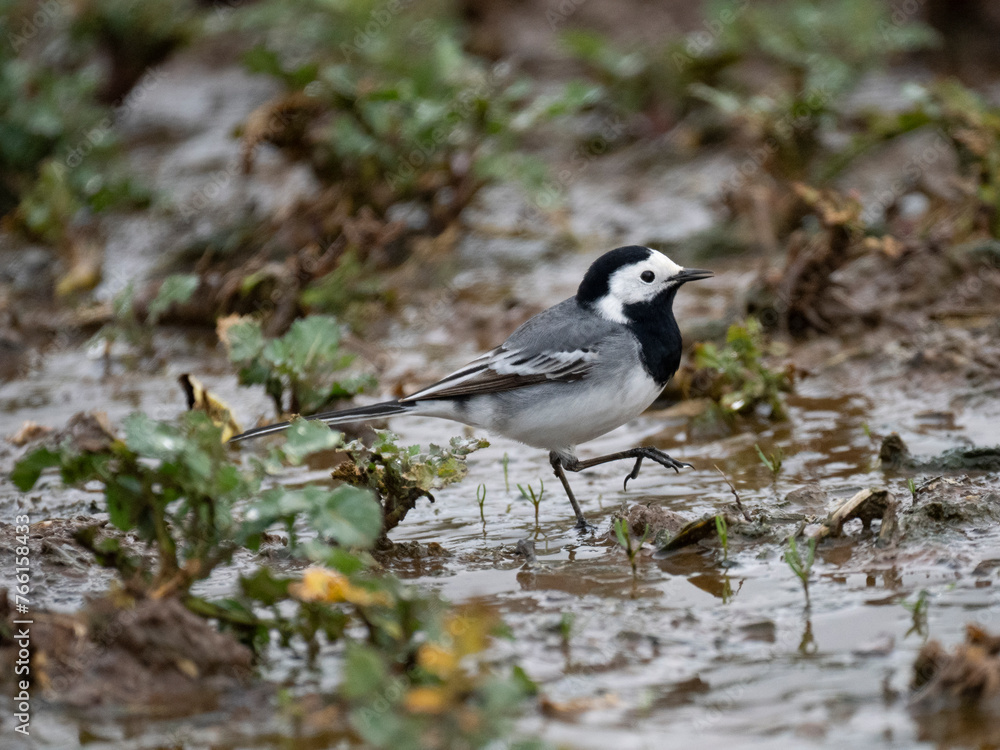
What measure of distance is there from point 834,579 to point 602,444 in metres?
2.45

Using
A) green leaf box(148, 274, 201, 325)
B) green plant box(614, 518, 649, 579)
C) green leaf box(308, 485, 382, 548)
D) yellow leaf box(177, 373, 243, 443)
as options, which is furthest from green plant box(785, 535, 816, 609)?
green leaf box(148, 274, 201, 325)

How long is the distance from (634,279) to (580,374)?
2.10 feet

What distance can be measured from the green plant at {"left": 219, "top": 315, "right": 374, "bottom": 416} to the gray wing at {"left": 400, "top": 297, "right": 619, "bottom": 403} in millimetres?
488

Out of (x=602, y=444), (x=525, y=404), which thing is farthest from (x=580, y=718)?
(x=602, y=444)

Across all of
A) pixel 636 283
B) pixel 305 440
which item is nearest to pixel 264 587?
pixel 305 440

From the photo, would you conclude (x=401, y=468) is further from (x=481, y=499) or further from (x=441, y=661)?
(x=441, y=661)

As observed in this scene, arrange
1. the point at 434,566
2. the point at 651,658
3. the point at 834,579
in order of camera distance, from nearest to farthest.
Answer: the point at 651,658
the point at 834,579
the point at 434,566

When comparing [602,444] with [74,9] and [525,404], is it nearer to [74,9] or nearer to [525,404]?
[525,404]

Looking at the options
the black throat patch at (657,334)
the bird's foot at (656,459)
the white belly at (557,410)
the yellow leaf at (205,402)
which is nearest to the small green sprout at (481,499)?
the white belly at (557,410)

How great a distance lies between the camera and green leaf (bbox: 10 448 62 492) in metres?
3.90

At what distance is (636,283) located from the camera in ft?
19.1

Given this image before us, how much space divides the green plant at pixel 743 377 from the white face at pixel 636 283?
519 millimetres

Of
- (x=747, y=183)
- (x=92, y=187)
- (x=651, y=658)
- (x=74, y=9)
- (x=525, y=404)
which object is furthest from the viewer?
(x=74, y=9)

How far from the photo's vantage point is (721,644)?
149 inches
